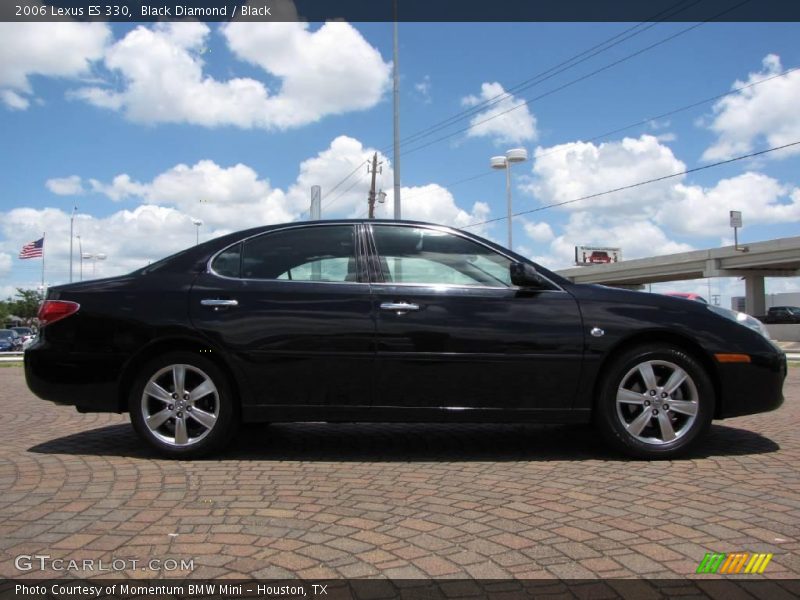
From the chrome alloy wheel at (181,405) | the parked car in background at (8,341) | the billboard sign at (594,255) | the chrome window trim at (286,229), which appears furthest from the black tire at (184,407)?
the billboard sign at (594,255)

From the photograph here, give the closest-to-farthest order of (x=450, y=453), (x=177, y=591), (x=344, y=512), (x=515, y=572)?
(x=177, y=591), (x=515, y=572), (x=344, y=512), (x=450, y=453)

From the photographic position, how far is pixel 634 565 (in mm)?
2637

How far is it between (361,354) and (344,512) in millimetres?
1217

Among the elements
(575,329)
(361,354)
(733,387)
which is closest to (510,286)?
(575,329)

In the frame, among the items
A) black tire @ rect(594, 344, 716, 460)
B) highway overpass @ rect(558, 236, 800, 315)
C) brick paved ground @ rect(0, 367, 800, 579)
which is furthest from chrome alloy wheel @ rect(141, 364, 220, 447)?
highway overpass @ rect(558, 236, 800, 315)

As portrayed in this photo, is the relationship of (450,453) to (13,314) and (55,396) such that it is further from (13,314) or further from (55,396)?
(13,314)

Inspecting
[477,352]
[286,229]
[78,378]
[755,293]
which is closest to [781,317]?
[755,293]

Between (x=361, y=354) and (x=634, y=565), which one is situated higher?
(x=361, y=354)

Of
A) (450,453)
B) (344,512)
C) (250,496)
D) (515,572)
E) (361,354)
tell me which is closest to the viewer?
(515,572)

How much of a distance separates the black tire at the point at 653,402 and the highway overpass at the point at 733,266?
46690 millimetres

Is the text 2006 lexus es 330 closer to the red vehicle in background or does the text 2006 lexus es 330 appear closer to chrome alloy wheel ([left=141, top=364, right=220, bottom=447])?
chrome alloy wheel ([left=141, top=364, right=220, bottom=447])

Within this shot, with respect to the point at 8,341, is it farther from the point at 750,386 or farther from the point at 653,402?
the point at 750,386

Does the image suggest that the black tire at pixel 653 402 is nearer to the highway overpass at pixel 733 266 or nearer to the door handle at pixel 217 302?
the door handle at pixel 217 302

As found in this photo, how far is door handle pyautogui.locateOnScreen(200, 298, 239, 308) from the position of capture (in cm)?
443
